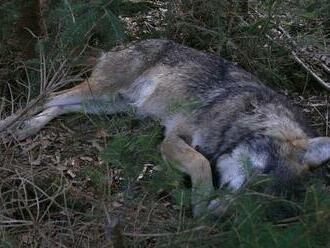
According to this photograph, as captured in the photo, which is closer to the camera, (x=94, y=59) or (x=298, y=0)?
(x=94, y=59)

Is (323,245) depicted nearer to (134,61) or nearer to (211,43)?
(134,61)

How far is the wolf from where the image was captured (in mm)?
4588

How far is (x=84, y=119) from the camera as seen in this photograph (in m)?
5.91

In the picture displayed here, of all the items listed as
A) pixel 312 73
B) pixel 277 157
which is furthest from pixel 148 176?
pixel 312 73

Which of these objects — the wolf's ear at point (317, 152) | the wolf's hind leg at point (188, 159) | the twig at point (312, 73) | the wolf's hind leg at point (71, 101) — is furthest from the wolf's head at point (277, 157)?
the twig at point (312, 73)

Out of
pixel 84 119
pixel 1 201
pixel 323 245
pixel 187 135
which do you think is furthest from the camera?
pixel 84 119

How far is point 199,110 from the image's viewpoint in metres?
5.53

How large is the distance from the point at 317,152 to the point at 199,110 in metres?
1.39

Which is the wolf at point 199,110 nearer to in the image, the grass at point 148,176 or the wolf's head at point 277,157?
the wolf's head at point 277,157

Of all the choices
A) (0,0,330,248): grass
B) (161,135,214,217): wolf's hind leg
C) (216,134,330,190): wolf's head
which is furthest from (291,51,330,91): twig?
(161,135,214,217): wolf's hind leg

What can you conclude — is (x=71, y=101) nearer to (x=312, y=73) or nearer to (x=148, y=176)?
(x=148, y=176)

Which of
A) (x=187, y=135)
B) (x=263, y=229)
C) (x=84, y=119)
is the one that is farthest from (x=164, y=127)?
(x=263, y=229)

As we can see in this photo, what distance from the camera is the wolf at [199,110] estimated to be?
15.1 ft

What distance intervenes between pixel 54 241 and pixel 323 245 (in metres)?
1.77
